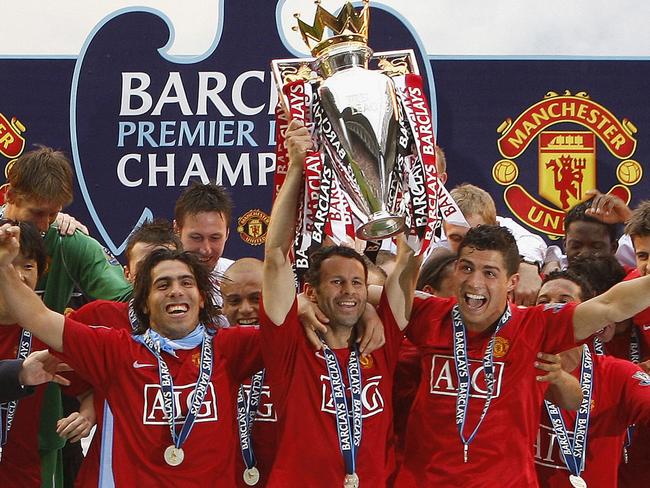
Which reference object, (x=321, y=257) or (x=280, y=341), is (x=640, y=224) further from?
(x=280, y=341)

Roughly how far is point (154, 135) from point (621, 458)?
3.02 meters

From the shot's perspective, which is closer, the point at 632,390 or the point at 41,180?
the point at 632,390

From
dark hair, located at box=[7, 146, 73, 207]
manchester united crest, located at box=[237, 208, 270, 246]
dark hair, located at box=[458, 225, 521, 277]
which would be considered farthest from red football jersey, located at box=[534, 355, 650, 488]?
manchester united crest, located at box=[237, 208, 270, 246]

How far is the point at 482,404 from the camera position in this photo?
380 centimetres

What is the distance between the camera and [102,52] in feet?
19.9

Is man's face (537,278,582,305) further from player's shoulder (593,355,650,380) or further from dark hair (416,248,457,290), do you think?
dark hair (416,248,457,290)

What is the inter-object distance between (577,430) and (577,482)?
0.61 ft

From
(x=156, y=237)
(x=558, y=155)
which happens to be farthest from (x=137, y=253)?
(x=558, y=155)

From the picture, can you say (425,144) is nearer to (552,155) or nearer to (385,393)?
(385,393)

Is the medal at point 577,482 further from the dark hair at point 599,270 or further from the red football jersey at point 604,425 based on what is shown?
the dark hair at point 599,270

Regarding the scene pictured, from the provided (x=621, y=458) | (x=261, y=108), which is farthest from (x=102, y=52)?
(x=621, y=458)

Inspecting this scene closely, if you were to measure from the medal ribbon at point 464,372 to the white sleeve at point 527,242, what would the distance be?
164cm

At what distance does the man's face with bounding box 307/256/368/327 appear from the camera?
3.85 meters

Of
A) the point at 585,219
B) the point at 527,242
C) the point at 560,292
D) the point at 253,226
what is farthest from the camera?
the point at 253,226
